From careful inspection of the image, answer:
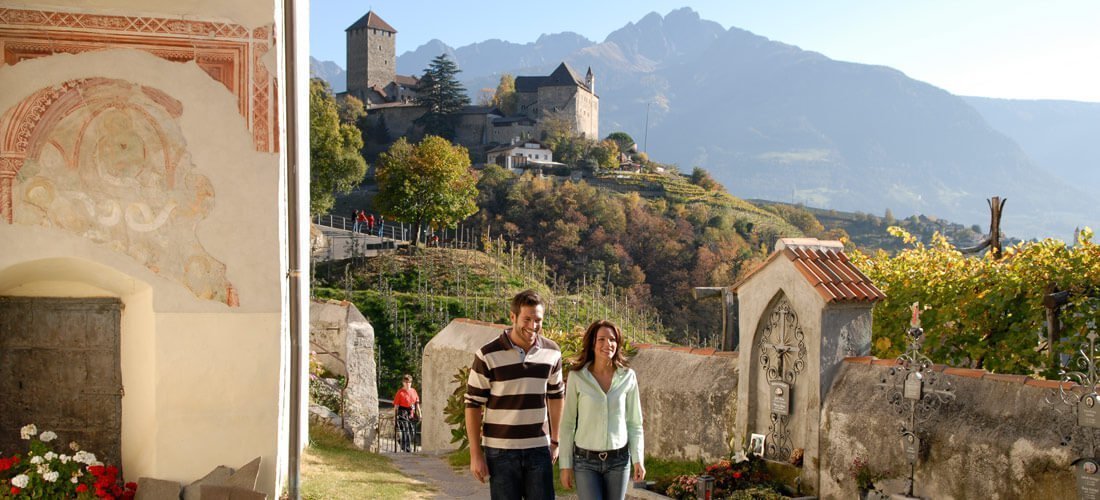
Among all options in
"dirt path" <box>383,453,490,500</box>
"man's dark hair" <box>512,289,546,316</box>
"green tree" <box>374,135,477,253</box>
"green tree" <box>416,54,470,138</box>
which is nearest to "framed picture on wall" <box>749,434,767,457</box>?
"dirt path" <box>383,453,490,500</box>

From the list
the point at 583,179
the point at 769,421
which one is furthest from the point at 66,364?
the point at 583,179

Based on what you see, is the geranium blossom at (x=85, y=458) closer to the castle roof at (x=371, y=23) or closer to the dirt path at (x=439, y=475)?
the dirt path at (x=439, y=475)

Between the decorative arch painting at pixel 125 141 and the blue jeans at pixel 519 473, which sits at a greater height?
the decorative arch painting at pixel 125 141

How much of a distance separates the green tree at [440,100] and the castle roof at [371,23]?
1744 cm

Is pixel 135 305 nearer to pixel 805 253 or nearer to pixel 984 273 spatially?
pixel 805 253

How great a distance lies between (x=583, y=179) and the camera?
8625 centimetres

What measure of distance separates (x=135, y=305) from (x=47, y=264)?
724mm

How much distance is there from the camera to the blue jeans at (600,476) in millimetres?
5188

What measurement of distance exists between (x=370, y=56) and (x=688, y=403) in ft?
358

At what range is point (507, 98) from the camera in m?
109

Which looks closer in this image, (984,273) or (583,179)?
(984,273)

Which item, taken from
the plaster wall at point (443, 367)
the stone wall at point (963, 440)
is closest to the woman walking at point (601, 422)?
the stone wall at point (963, 440)

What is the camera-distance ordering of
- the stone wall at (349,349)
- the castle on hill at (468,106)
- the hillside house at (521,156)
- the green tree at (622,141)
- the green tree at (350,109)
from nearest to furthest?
the stone wall at (349,349) → the hillside house at (521,156) → the green tree at (350,109) → the castle on hill at (468,106) → the green tree at (622,141)

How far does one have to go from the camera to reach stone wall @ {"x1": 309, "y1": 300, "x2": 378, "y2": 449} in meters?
14.8
